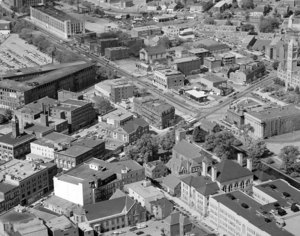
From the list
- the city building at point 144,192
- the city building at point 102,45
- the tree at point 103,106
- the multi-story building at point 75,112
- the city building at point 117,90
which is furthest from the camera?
the city building at point 102,45

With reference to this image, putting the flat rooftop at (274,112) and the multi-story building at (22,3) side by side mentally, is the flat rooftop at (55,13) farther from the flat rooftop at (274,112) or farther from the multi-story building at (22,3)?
the flat rooftop at (274,112)

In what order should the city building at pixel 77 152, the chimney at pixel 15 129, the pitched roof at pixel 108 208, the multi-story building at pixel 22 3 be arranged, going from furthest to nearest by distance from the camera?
the multi-story building at pixel 22 3, the chimney at pixel 15 129, the city building at pixel 77 152, the pitched roof at pixel 108 208

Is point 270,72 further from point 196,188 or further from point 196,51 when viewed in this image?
point 196,188

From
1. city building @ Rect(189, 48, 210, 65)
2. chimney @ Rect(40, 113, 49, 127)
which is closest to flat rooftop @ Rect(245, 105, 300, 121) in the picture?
chimney @ Rect(40, 113, 49, 127)

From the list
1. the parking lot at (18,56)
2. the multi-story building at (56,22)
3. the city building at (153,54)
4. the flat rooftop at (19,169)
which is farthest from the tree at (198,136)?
the multi-story building at (56,22)

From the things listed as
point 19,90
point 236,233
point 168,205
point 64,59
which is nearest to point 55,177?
point 168,205
